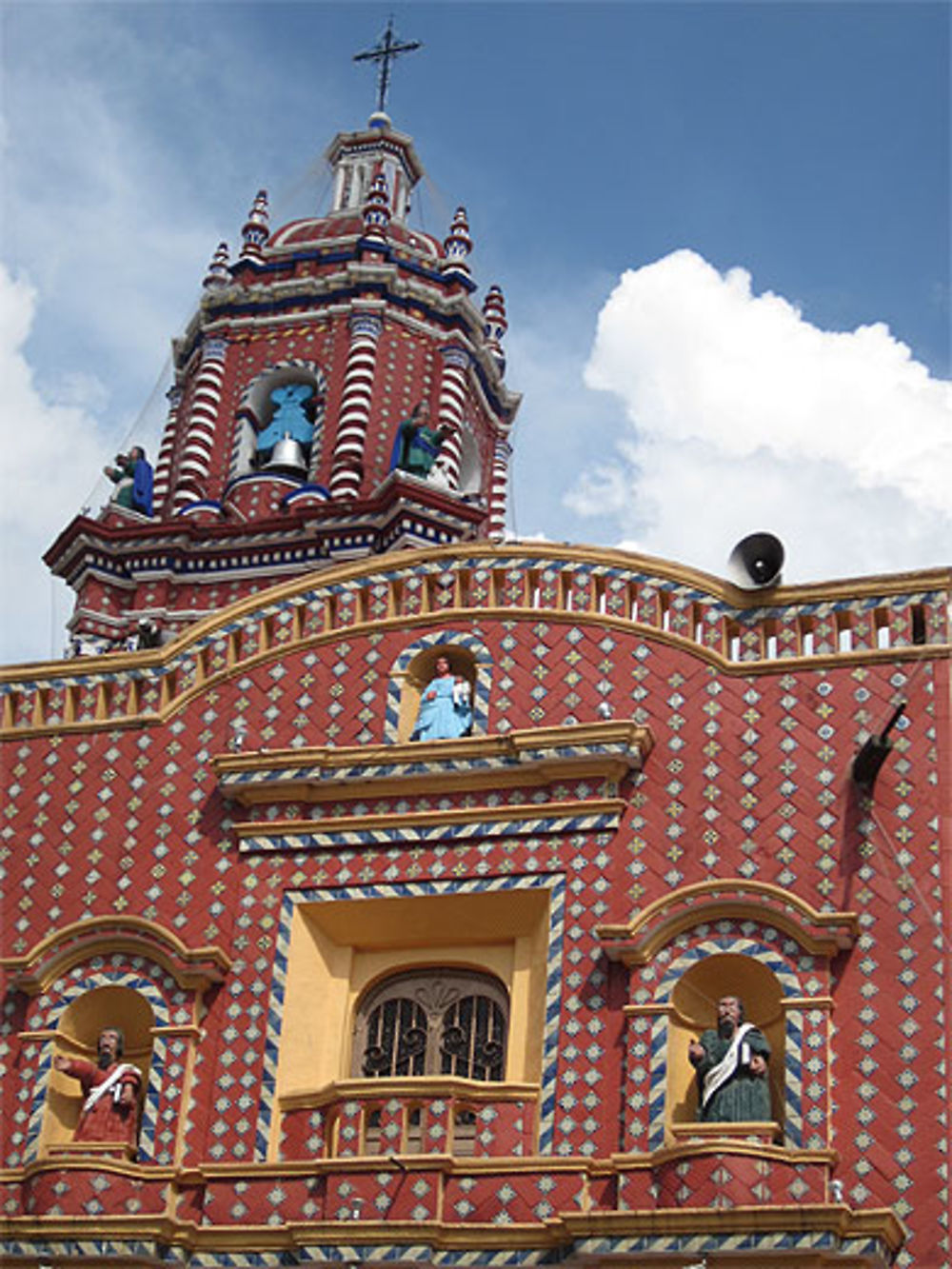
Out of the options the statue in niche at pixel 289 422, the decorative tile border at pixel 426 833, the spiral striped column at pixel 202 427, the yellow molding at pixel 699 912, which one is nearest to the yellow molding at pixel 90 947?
the decorative tile border at pixel 426 833

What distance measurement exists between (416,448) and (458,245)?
5.33 meters

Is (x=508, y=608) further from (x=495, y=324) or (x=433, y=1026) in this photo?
(x=495, y=324)

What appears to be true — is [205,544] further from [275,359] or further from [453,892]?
[453,892]

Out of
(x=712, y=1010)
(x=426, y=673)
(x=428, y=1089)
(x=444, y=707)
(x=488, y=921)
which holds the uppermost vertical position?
(x=426, y=673)

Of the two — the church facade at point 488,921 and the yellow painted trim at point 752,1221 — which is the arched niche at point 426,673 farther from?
the yellow painted trim at point 752,1221

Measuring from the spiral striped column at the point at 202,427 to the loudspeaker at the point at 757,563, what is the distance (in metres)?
12.6

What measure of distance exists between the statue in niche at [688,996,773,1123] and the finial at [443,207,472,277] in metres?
17.9

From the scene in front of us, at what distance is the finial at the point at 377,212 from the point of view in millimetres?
32375

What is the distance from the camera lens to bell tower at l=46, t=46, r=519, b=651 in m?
29.0

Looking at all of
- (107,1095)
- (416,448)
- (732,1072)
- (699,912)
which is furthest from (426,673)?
(416,448)

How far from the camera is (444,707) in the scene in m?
20.1

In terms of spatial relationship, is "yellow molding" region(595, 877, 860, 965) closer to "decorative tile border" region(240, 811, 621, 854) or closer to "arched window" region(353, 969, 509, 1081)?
"decorative tile border" region(240, 811, 621, 854)

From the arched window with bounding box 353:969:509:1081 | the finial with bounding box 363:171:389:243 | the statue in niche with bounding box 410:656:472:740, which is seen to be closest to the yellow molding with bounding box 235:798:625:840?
the statue in niche with bounding box 410:656:472:740

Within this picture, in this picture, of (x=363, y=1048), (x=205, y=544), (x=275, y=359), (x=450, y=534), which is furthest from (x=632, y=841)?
(x=275, y=359)
